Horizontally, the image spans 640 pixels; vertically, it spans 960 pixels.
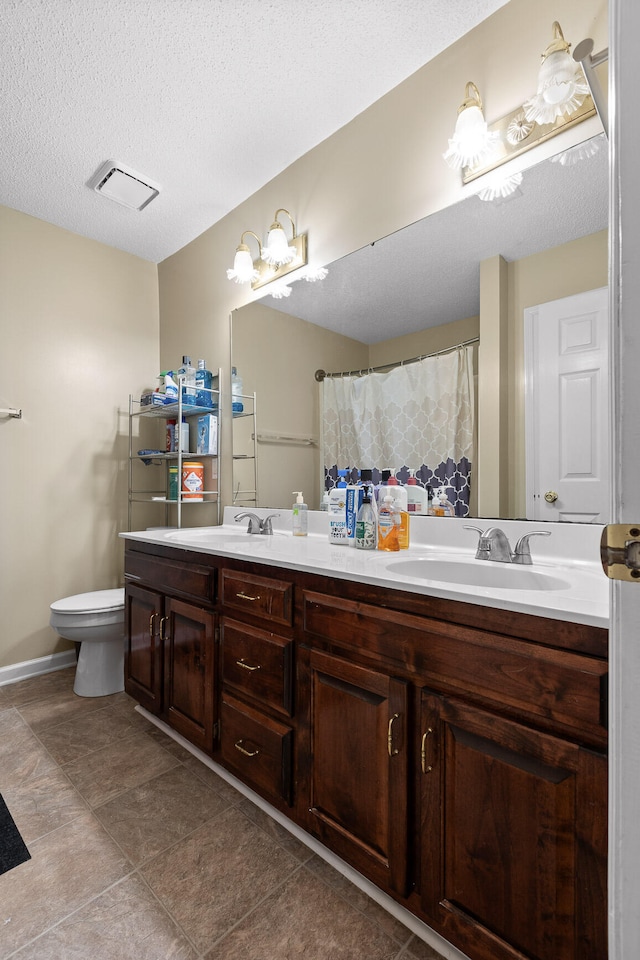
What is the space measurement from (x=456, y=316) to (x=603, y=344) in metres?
0.47

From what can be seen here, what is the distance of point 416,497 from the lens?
162cm

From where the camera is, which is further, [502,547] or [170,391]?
[170,391]

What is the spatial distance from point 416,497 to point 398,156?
1252mm

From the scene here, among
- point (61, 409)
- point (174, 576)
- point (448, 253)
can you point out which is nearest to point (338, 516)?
point (174, 576)

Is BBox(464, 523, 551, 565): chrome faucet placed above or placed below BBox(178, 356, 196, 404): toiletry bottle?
below

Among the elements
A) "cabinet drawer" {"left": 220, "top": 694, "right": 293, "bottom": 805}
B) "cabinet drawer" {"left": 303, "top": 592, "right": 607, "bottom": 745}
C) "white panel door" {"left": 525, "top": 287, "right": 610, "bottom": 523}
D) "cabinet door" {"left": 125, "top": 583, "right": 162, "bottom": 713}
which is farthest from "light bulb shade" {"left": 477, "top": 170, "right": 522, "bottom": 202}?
"cabinet door" {"left": 125, "top": 583, "right": 162, "bottom": 713}

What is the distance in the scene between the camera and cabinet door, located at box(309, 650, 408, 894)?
39.3 inches

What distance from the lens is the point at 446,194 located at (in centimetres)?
155

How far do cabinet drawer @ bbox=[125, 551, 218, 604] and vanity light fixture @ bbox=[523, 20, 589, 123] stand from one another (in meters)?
1.71

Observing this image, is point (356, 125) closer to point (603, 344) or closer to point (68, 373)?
point (603, 344)

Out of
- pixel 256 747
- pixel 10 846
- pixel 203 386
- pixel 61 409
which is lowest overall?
pixel 10 846

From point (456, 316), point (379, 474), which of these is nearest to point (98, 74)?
point (456, 316)

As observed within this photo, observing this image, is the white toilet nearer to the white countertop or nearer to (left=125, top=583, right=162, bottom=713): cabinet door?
(left=125, top=583, right=162, bottom=713): cabinet door

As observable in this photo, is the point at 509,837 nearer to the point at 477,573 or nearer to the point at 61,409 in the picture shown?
the point at 477,573
